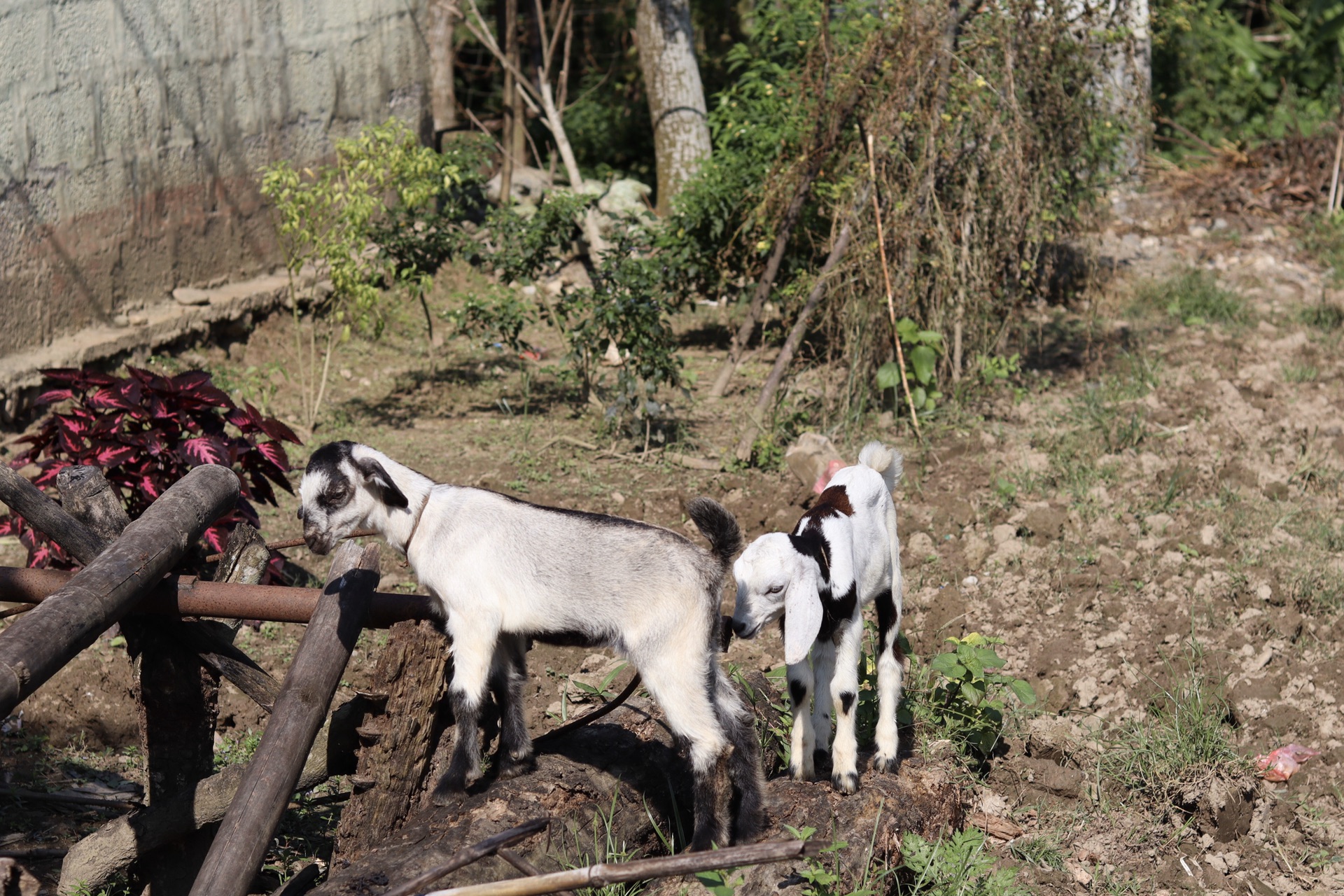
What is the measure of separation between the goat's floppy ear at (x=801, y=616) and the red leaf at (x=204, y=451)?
8.89 feet

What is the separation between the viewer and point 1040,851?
4523 millimetres

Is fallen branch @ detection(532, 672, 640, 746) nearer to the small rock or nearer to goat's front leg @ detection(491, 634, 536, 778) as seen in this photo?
goat's front leg @ detection(491, 634, 536, 778)

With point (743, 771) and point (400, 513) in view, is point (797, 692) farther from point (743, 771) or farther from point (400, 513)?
point (400, 513)

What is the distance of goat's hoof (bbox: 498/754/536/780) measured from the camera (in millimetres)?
3936

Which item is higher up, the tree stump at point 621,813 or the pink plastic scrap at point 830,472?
the pink plastic scrap at point 830,472

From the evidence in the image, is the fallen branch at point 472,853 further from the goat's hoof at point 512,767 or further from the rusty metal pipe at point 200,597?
the rusty metal pipe at point 200,597

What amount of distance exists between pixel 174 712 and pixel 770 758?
6.83 ft

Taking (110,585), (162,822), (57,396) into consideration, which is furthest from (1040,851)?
(57,396)

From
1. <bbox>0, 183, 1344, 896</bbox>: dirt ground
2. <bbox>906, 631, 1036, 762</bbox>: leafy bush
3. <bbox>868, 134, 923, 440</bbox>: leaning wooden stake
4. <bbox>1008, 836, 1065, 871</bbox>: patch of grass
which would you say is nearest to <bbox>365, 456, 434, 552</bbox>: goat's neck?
<bbox>0, 183, 1344, 896</bbox>: dirt ground

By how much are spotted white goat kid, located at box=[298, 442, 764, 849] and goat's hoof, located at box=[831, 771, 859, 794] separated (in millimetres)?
383

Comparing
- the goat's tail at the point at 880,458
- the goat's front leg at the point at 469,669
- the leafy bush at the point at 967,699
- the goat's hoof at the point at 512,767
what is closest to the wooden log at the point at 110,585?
the goat's front leg at the point at 469,669

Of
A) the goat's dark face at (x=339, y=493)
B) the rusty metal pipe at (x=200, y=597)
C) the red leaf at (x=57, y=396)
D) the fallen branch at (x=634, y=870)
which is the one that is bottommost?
the fallen branch at (x=634, y=870)

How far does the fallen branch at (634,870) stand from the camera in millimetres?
3059

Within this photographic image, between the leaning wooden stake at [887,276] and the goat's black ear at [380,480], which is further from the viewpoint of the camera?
the leaning wooden stake at [887,276]
